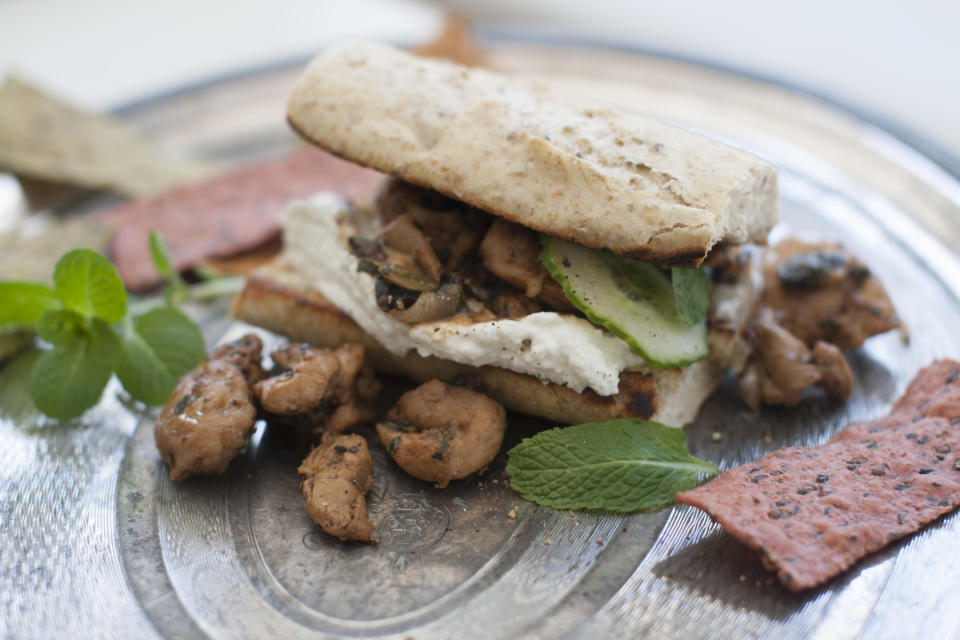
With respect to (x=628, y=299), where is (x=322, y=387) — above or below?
below

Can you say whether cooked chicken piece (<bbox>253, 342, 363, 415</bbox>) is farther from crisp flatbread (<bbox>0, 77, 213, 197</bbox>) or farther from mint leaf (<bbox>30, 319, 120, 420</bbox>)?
crisp flatbread (<bbox>0, 77, 213, 197</bbox>)

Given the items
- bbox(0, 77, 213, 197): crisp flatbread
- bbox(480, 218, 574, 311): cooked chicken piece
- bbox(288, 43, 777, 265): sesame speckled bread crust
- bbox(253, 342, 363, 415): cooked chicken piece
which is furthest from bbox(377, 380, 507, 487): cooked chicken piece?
bbox(0, 77, 213, 197): crisp flatbread

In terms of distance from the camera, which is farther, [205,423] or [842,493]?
[205,423]

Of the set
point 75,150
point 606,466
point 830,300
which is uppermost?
point 830,300

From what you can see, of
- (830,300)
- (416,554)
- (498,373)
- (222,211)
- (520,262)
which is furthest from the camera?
(222,211)

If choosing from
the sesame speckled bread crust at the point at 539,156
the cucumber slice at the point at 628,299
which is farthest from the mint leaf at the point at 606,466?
the sesame speckled bread crust at the point at 539,156

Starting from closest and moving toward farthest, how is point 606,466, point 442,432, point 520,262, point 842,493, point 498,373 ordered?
point 842,493, point 606,466, point 442,432, point 520,262, point 498,373

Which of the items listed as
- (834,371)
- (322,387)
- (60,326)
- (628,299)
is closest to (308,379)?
(322,387)

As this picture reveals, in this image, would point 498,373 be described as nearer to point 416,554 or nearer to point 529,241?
point 529,241
